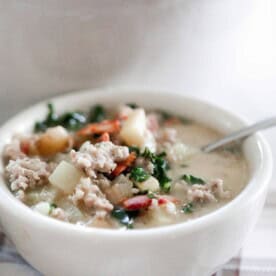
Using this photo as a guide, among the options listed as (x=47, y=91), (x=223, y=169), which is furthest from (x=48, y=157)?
(x=223, y=169)

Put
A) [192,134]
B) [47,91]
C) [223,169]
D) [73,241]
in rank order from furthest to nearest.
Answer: [47,91], [192,134], [223,169], [73,241]

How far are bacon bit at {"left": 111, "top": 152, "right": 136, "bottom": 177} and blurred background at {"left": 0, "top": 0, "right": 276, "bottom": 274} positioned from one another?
1.44 ft

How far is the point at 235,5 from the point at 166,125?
465mm

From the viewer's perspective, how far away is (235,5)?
2.25 meters

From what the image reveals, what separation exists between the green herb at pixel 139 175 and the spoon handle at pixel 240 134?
0.93 feet

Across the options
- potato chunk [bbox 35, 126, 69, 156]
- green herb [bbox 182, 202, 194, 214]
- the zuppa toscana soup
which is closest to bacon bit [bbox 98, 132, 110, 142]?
the zuppa toscana soup

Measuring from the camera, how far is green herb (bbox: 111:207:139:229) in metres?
1.74

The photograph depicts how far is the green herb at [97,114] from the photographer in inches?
88.8

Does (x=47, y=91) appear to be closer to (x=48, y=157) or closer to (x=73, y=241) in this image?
(x=48, y=157)

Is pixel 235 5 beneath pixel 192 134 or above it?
above

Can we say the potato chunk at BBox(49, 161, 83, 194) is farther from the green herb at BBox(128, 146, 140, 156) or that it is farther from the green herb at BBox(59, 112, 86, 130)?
the green herb at BBox(59, 112, 86, 130)

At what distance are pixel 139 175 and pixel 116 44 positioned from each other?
0.56 metres

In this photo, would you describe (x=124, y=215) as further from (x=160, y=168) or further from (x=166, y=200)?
(x=160, y=168)

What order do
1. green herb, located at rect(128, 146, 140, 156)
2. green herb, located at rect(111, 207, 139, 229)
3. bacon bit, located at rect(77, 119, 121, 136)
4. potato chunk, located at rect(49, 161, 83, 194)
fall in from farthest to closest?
bacon bit, located at rect(77, 119, 121, 136)
green herb, located at rect(128, 146, 140, 156)
potato chunk, located at rect(49, 161, 83, 194)
green herb, located at rect(111, 207, 139, 229)
